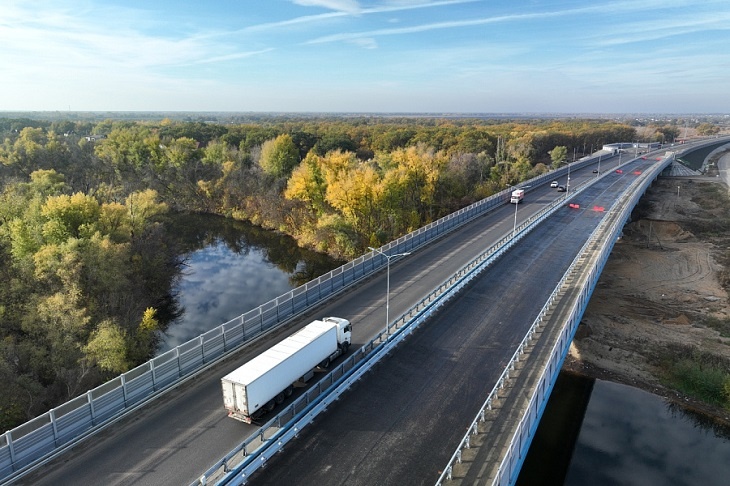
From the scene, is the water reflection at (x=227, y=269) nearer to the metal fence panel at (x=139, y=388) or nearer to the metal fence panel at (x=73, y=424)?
the metal fence panel at (x=139, y=388)

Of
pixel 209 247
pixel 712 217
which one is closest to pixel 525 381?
pixel 209 247

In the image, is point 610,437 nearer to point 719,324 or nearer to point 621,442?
point 621,442

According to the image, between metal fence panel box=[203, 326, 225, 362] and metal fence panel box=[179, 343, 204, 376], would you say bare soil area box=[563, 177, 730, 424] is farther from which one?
metal fence panel box=[179, 343, 204, 376]

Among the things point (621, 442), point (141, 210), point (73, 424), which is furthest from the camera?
point (141, 210)

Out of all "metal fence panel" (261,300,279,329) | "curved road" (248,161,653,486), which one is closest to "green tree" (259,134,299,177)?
"curved road" (248,161,653,486)

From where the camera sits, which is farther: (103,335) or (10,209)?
(10,209)

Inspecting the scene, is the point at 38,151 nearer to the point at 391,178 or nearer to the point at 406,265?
the point at 391,178

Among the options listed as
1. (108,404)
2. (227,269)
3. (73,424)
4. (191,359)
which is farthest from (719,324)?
(227,269)
